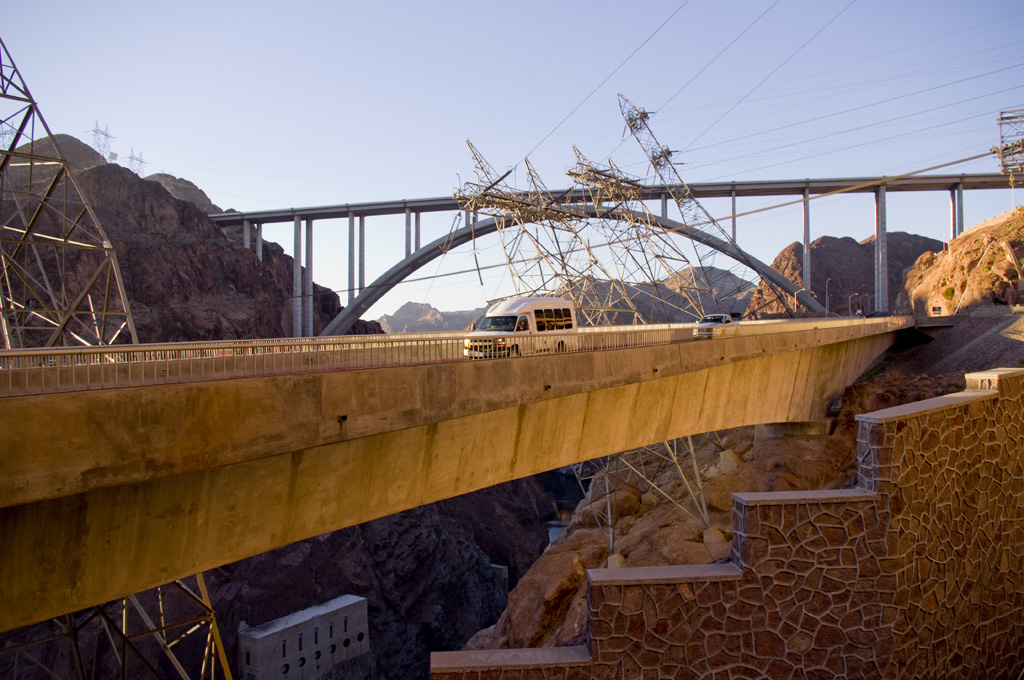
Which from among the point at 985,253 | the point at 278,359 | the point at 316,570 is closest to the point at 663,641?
the point at 278,359

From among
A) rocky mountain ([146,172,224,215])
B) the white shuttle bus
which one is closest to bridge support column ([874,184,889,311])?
the white shuttle bus

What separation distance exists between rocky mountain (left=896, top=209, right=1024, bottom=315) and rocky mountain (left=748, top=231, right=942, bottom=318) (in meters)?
57.9

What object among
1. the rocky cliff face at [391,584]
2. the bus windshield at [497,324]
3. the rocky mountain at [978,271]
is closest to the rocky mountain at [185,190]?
the rocky cliff face at [391,584]

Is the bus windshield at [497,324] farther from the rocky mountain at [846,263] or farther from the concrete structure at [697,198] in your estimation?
the rocky mountain at [846,263]

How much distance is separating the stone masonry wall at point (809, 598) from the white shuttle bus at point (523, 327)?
5.61 meters

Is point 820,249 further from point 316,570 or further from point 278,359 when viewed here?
point 278,359

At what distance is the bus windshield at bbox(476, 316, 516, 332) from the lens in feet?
60.2

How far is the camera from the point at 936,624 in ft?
34.0

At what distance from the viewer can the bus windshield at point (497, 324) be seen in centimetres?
1834

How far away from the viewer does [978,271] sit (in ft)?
144

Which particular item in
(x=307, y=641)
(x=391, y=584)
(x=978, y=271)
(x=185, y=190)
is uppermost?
(x=185, y=190)

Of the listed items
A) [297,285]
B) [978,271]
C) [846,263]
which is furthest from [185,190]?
[846,263]

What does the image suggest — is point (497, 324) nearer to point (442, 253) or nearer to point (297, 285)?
point (442, 253)

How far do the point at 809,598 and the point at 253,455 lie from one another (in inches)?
382
